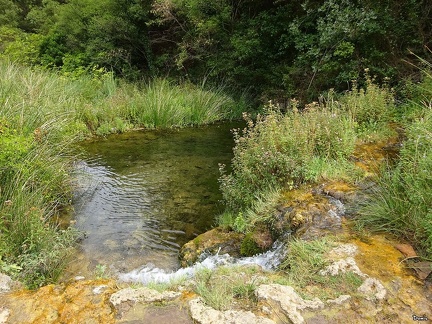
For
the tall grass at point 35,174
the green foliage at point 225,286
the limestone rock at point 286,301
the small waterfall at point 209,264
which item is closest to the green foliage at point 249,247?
the small waterfall at point 209,264

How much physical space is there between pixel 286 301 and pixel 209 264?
141 centimetres

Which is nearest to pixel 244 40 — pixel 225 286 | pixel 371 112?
pixel 371 112

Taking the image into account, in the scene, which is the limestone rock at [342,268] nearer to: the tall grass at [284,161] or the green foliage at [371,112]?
the tall grass at [284,161]

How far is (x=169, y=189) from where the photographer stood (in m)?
5.54

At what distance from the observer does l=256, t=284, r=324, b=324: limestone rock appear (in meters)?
2.30

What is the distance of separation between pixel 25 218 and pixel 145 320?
1731mm

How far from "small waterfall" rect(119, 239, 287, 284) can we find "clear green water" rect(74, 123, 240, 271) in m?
0.15

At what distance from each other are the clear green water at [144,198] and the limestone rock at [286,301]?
162 cm

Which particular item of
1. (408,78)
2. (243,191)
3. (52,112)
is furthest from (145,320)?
(408,78)

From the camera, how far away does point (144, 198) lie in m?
5.24

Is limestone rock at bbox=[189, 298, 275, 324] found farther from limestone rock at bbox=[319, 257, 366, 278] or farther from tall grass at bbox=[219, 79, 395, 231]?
tall grass at bbox=[219, 79, 395, 231]

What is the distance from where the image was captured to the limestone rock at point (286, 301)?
7.55 ft

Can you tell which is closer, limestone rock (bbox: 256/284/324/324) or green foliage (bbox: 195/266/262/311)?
limestone rock (bbox: 256/284/324/324)

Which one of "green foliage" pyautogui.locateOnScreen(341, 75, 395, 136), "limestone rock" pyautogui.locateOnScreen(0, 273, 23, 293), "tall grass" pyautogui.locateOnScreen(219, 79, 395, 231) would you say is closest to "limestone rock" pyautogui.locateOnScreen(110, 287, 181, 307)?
"limestone rock" pyautogui.locateOnScreen(0, 273, 23, 293)
